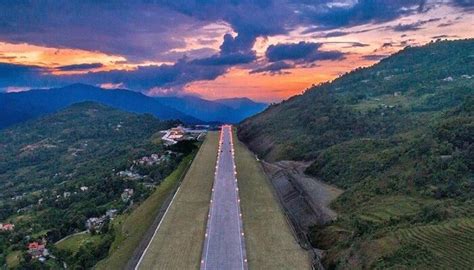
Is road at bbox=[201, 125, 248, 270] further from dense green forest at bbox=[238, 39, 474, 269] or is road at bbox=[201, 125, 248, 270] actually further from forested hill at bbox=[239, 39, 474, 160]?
forested hill at bbox=[239, 39, 474, 160]

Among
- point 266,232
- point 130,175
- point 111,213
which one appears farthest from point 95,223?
point 266,232

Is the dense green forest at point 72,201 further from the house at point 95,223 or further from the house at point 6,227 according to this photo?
the house at point 6,227

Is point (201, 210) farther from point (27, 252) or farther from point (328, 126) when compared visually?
point (328, 126)

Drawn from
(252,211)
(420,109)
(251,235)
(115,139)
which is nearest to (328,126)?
(420,109)

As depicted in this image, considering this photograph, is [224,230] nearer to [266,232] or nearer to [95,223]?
[266,232]

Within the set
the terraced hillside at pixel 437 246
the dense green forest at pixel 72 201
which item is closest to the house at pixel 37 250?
the dense green forest at pixel 72 201

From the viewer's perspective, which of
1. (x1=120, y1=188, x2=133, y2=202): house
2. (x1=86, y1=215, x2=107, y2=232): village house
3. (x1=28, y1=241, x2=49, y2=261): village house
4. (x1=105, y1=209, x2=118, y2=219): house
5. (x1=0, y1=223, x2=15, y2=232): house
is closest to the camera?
(x1=28, y1=241, x2=49, y2=261): village house

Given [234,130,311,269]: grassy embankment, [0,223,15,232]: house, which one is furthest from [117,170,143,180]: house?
[234,130,311,269]: grassy embankment
